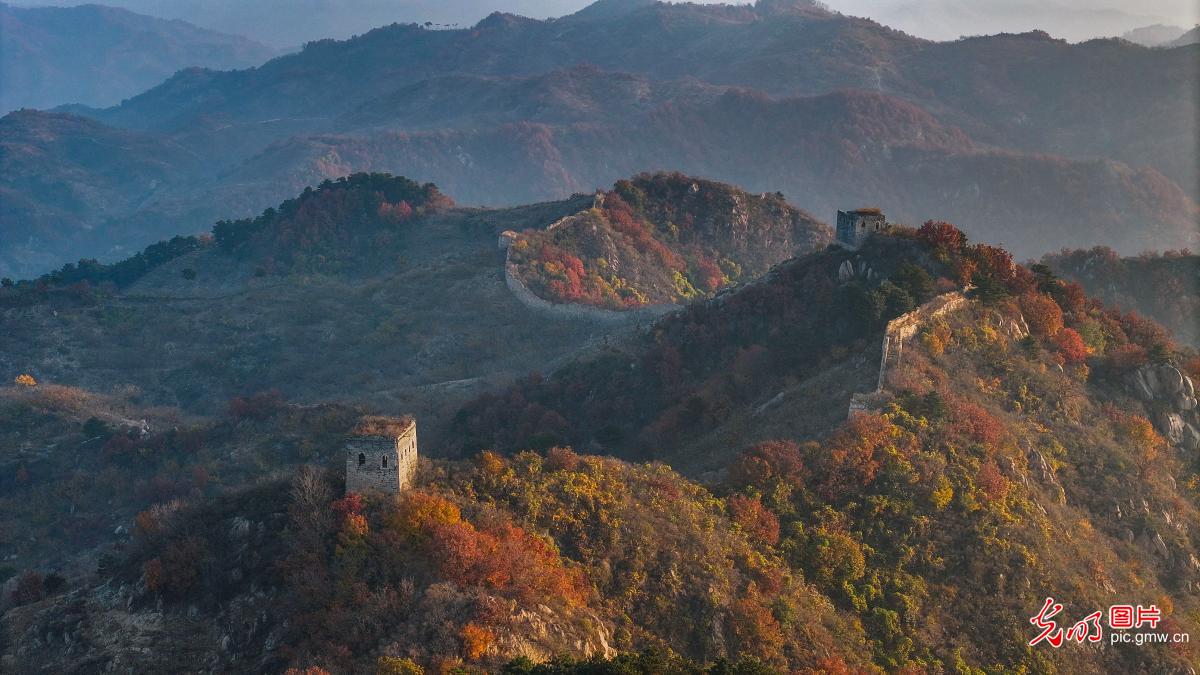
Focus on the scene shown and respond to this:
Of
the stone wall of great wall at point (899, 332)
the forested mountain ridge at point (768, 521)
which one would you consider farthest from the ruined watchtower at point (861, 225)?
the stone wall of great wall at point (899, 332)

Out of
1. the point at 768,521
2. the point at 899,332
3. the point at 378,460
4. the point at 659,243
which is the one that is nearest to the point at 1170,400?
the point at 899,332

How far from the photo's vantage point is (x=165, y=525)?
32812mm

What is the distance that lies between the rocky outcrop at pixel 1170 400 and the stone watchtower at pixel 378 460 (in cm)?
3327

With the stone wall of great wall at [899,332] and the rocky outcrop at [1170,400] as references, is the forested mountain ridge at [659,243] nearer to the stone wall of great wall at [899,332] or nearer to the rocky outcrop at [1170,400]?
the stone wall of great wall at [899,332]

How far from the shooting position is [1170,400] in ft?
156

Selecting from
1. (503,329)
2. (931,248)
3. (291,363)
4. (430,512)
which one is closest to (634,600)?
(430,512)

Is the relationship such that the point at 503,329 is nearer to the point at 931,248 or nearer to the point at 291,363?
the point at 291,363

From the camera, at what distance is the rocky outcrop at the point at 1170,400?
46.3 m

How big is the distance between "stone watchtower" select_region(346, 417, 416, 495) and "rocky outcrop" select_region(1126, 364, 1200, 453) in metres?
33.3

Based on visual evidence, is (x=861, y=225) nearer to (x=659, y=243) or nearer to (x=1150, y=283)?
(x=1150, y=283)

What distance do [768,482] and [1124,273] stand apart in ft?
163

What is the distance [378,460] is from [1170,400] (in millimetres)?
35461

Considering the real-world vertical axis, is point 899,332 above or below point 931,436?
above

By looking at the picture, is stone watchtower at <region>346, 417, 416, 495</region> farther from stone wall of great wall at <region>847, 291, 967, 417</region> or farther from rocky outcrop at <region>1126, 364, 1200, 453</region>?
rocky outcrop at <region>1126, 364, 1200, 453</region>
